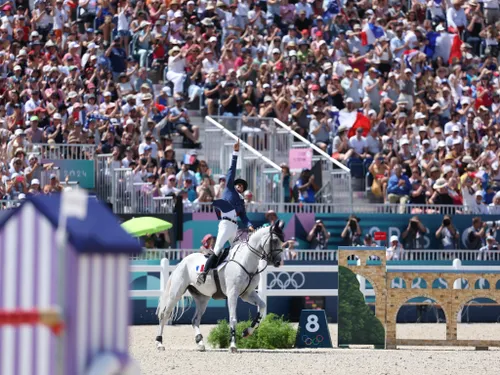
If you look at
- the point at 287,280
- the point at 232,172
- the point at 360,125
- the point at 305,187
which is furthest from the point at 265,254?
the point at 360,125

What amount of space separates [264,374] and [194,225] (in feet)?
29.7

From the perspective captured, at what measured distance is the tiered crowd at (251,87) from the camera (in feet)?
73.3

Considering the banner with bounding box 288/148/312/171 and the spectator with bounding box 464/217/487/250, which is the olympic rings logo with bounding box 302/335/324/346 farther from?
the spectator with bounding box 464/217/487/250

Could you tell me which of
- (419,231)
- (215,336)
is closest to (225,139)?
(419,231)

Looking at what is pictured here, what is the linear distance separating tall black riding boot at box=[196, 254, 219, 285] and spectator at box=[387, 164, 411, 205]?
793cm

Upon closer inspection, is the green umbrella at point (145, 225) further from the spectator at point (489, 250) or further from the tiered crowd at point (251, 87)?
the spectator at point (489, 250)

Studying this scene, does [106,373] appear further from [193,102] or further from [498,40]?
[498,40]

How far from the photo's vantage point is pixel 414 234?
22.6 meters

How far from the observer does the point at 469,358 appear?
14766 mm

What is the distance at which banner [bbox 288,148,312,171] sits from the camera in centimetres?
2266

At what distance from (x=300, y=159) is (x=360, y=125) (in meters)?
2.54

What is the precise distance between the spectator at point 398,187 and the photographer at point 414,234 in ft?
2.47

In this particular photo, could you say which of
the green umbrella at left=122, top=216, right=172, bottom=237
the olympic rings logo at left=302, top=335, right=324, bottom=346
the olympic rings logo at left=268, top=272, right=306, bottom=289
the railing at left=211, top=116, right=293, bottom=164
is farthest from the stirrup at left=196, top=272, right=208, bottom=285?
the railing at left=211, top=116, right=293, bottom=164

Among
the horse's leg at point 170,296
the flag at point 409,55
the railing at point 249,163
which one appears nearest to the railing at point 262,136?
the railing at point 249,163
